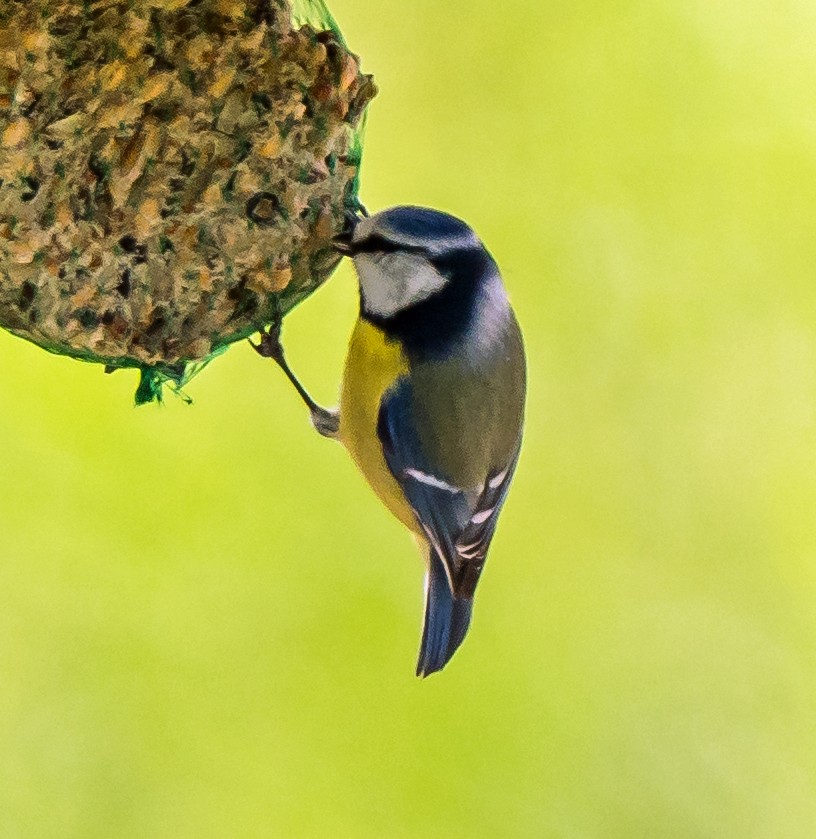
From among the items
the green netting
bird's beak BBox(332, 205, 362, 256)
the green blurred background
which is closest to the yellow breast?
bird's beak BBox(332, 205, 362, 256)

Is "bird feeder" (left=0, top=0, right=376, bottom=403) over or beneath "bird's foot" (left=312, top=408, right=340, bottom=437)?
over

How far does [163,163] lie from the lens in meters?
1.25

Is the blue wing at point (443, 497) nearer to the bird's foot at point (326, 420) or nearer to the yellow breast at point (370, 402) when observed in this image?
the yellow breast at point (370, 402)

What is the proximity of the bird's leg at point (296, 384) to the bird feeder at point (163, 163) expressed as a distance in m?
0.17

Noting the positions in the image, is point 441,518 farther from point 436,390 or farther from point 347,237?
point 347,237

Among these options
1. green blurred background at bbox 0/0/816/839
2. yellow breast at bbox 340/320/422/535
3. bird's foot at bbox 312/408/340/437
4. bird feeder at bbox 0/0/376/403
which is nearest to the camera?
bird feeder at bbox 0/0/376/403

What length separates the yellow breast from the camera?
1528 millimetres

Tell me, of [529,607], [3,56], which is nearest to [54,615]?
[529,607]

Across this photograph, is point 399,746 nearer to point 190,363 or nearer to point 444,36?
point 190,363

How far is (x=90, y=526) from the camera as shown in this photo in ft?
7.07

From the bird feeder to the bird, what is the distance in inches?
4.3

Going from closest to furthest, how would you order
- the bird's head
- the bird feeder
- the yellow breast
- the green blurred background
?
the bird feeder
the bird's head
the yellow breast
the green blurred background

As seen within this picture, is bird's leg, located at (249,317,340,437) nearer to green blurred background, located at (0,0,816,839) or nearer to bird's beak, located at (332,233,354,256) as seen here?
bird's beak, located at (332,233,354,256)

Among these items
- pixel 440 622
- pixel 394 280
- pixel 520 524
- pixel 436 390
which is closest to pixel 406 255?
pixel 394 280
